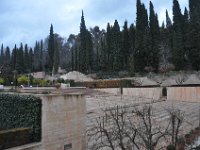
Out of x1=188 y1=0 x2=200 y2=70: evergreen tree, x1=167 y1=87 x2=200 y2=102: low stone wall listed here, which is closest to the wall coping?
x1=167 y1=87 x2=200 y2=102: low stone wall

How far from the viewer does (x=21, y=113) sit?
13180 mm

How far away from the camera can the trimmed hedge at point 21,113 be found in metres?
12.8

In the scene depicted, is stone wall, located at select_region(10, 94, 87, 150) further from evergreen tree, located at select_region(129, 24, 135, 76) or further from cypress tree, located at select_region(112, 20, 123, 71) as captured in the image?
cypress tree, located at select_region(112, 20, 123, 71)

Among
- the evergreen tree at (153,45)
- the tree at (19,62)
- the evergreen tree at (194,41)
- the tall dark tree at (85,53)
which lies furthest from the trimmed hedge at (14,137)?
the tree at (19,62)

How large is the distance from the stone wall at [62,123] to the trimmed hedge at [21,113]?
264 mm

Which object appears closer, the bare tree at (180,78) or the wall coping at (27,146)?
the wall coping at (27,146)

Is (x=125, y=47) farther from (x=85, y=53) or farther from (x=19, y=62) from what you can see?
(x=19, y=62)

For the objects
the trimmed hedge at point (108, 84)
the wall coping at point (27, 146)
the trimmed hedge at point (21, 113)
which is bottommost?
the wall coping at point (27, 146)

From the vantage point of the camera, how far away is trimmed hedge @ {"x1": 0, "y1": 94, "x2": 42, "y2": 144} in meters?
12.8

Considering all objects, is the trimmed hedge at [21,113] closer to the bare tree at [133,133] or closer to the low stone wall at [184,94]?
the bare tree at [133,133]

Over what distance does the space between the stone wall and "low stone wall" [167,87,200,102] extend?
18786 mm

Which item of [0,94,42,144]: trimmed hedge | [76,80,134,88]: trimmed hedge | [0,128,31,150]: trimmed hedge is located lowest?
[0,128,31,150]: trimmed hedge

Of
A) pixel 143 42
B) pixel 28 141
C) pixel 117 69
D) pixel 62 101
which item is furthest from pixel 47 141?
pixel 117 69

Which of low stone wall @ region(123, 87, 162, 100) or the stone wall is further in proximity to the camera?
low stone wall @ region(123, 87, 162, 100)
